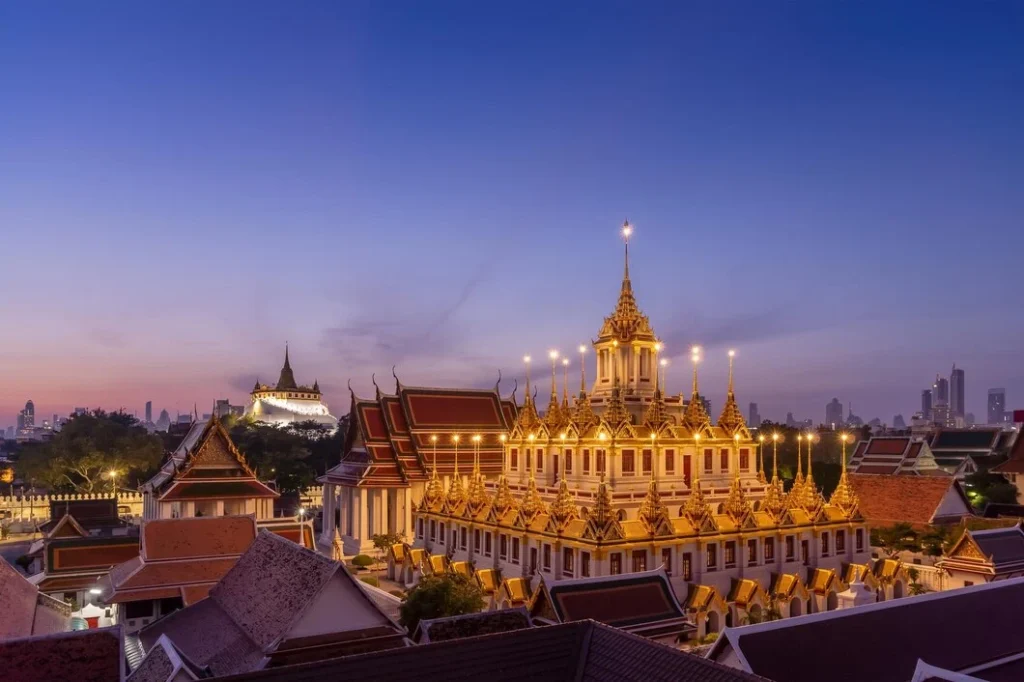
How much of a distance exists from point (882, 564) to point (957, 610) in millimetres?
15042

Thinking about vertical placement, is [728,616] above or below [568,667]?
below

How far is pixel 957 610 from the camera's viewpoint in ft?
→ 52.0

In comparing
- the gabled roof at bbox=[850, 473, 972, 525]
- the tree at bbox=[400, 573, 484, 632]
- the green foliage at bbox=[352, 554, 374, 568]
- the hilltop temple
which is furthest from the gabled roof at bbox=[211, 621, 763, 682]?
the gabled roof at bbox=[850, 473, 972, 525]

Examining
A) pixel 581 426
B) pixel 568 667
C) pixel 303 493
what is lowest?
pixel 303 493

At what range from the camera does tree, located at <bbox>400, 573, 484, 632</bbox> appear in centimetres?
2039

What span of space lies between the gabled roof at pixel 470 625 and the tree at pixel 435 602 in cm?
319

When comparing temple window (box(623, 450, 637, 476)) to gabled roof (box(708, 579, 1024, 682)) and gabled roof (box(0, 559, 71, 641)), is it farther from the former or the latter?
gabled roof (box(0, 559, 71, 641))

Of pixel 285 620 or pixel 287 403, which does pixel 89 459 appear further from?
pixel 287 403

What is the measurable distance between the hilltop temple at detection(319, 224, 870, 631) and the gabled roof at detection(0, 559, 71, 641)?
11245 millimetres

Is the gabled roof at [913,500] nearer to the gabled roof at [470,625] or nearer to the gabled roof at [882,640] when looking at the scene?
the gabled roof at [882,640]

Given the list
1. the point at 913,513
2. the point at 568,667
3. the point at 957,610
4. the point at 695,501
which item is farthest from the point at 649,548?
the point at 913,513

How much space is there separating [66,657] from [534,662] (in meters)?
8.70

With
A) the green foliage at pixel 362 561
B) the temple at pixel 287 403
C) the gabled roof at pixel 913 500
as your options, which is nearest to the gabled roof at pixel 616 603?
the green foliage at pixel 362 561

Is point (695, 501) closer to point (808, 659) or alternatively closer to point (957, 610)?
point (957, 610)
